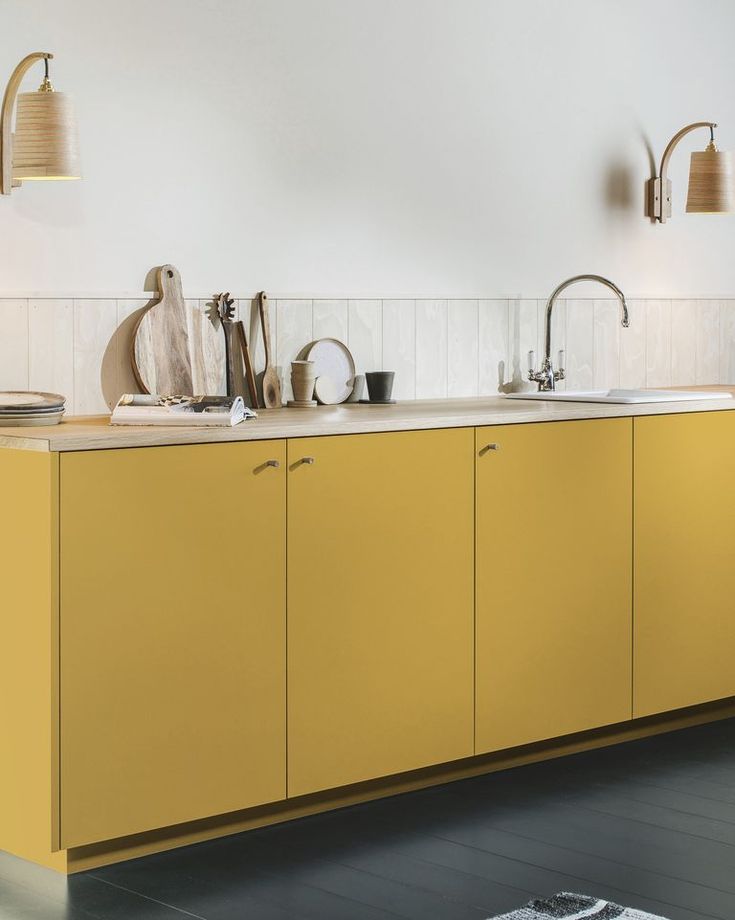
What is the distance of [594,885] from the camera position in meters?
2.84

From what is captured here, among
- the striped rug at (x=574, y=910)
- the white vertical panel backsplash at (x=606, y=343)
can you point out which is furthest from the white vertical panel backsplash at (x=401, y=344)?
the striped rug at (x=574, y=910)

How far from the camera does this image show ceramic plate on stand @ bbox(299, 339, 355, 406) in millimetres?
3873

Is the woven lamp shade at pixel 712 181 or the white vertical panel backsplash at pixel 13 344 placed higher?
the woven lamp shade at pixel 712 181

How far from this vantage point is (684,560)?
154 inches

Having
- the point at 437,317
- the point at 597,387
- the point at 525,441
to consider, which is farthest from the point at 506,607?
the point at 597,387

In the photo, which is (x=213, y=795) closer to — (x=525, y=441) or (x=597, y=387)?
(x=525, y=441)

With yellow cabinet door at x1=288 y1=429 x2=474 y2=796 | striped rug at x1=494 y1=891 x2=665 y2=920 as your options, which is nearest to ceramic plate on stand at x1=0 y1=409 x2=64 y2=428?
yellow cabinet door at x1=288 y1=429 x2=474 y2=796

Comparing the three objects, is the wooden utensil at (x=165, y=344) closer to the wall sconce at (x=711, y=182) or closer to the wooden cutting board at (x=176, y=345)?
the wooden cutting board at (x=176, y=345)

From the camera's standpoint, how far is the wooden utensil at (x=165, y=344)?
11.4 ft

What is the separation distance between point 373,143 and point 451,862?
2033 millimetres

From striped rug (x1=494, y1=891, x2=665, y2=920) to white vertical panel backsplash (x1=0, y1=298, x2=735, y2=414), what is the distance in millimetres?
1572

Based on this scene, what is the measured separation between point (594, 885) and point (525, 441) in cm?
114

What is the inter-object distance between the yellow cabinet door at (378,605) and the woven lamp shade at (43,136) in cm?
81

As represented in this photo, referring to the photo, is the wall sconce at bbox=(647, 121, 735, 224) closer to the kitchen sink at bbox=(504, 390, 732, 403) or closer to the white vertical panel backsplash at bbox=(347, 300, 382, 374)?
the kitchen sink at bbox=(504, 390, 732, 403)
